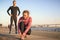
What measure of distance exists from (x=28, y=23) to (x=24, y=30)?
11.6 inches

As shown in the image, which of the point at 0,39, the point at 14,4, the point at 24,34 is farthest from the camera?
the point at 14,4

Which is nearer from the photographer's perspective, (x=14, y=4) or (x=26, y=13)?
(x=26, y=13)

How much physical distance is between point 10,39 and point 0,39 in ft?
1.72

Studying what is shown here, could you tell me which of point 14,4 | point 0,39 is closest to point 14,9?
point 14,4

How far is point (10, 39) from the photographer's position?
6.76 metres

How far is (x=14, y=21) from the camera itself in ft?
31.9

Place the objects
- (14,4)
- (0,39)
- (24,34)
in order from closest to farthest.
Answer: (24,34) < (0,39) < (14,4)

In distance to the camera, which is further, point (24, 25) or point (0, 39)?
point (0, 39)

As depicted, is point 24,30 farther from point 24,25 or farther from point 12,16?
point 12,16

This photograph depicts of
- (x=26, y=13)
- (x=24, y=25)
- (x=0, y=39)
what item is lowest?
(x=0, y=39)

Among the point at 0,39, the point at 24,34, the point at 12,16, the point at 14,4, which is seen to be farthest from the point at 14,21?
the point at 24,34

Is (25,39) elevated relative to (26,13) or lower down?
lower down

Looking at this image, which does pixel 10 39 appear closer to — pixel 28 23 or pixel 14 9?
pixel 28 23

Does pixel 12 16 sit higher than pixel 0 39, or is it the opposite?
pixel 12 16
